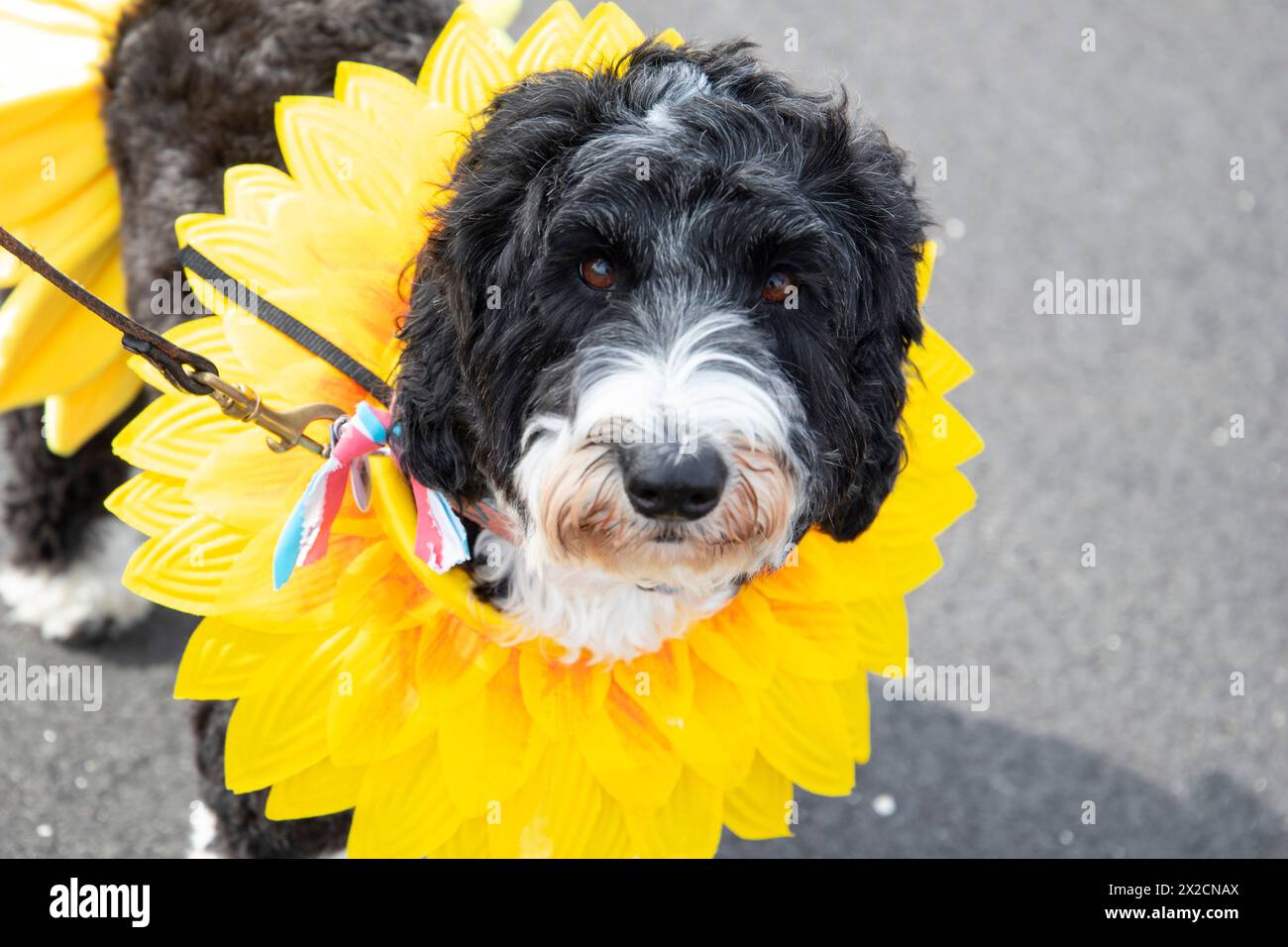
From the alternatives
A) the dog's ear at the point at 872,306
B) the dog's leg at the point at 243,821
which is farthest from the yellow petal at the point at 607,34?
the dog's leg at the point at 243,821

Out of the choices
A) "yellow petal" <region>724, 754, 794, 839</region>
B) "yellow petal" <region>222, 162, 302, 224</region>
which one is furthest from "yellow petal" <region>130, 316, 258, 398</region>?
"yellow petal" <region>724, 754, 794, 839</region>

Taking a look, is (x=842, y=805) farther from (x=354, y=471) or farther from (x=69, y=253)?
(x=69, y=253)

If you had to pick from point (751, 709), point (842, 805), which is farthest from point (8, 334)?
point (842, 805)

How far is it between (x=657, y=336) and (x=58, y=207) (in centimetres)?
151

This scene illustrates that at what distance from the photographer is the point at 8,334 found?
242cm

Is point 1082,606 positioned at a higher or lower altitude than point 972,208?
lower

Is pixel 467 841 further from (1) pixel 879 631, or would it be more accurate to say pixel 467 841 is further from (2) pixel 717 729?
(1) pixel 879 631

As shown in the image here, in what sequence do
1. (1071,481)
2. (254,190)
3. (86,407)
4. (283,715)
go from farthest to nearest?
(1071,481), (86,407), (254,190), (283,715)

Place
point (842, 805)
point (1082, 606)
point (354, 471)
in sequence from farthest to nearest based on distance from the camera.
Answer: point (1082, 606) → point (842, 805) → point (354, 471)

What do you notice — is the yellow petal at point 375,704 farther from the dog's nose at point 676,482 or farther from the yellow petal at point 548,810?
the dog's nose at point 676,482

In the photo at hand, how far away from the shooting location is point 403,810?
81.7 inches

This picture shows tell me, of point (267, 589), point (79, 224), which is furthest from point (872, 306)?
point (79, 224)

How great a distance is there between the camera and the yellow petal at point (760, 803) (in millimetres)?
2248
